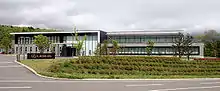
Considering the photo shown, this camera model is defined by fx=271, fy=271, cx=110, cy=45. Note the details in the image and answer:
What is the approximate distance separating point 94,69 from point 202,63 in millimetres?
15686

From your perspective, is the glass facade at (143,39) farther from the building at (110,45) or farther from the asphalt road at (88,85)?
the asphalt road at (88,85)

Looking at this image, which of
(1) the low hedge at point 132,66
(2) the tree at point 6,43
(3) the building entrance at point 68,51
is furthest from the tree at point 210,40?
(2) the tree at point 6,43

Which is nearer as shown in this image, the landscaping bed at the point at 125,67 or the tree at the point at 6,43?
the landscaping bed at the point at 125,67

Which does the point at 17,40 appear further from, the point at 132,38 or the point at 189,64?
the point at 189,64

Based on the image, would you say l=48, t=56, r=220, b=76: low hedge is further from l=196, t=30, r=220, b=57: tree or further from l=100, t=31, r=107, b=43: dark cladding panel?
l=196, t=30, r=220, b=57: tree

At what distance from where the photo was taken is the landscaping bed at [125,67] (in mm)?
22503

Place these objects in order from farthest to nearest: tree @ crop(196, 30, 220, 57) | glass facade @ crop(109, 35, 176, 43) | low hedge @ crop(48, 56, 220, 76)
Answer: tree @ crop(196, 30, 220, 57) < glass facade @ crop(109, 35, 176, 43) < low hedge @ crop(48, 56, 220, 76)

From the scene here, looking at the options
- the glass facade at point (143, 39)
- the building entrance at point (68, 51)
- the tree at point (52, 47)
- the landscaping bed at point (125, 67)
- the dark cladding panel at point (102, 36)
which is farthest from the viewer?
the glass facade at point (143, 39)

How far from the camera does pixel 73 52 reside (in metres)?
59.2

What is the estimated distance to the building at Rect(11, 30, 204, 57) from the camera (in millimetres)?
59000

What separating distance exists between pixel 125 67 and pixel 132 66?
2.77ft

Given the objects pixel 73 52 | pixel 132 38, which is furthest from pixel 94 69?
pixel 132 38

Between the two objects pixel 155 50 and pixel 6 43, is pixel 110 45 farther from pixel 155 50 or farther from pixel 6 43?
pixel 6 43

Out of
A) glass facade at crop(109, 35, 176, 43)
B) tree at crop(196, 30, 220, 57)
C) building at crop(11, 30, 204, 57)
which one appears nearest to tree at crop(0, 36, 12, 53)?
building at crop(11, 30, 204, 57)
